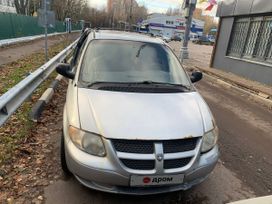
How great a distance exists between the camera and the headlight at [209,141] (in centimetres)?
319

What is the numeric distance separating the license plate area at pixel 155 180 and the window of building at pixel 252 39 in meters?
10.8

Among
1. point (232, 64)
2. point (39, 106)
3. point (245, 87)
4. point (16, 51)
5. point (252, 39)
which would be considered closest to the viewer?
point (39, 106)

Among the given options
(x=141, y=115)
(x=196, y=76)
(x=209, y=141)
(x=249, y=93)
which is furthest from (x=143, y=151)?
(x=249, y=93)

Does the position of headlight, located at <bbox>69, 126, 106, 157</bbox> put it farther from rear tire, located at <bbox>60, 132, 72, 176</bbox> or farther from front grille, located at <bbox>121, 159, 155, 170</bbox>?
rear tire, located at <bbox>60, 132, 72, 176</bbox>

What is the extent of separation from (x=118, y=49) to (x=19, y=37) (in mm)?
21266

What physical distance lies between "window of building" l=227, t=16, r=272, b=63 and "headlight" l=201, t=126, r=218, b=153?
398 inches

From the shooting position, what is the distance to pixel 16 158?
409cm

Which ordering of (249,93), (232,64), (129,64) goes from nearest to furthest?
(129,64), (249,93), (232,64)

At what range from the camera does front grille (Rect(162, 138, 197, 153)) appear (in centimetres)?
294

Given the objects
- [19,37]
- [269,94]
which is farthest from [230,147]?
[19,37]

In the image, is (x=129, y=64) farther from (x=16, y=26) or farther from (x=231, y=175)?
(x=16, y=26)

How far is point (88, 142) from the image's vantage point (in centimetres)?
296

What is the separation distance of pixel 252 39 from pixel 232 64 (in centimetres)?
161

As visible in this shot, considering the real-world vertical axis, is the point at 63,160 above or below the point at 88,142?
below
